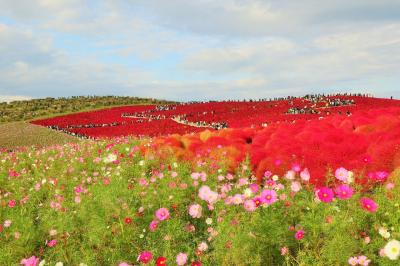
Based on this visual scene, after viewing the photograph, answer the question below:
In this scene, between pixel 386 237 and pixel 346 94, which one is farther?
pixel 346 94

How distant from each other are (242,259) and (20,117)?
4881 centimetres

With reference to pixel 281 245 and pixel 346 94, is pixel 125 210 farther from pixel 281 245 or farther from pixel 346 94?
pixel 346 94

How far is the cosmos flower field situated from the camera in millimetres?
3994

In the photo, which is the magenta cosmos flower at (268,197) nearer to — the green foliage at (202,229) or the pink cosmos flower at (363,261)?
the green foliage at (202,229)

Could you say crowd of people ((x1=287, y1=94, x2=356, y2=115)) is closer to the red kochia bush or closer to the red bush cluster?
the red bush cluster

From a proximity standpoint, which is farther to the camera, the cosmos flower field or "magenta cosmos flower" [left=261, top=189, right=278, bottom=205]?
"magenta cosmos flower" [left=261, top=189, right=278, bottom=205]

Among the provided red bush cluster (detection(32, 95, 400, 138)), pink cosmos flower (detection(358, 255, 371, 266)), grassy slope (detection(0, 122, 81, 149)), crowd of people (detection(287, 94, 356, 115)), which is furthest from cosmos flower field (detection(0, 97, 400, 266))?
grassy slope (detection(0, 122, 81, 149))

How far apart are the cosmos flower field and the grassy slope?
69.7ft

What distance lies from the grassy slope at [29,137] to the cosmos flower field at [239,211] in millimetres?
21240

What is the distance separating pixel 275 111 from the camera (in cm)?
2786

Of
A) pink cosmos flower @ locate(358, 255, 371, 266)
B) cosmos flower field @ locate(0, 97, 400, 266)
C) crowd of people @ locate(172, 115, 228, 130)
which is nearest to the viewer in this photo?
pink cosmos flower @ locate(358, 255, 371, 266)

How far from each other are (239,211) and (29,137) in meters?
30.2

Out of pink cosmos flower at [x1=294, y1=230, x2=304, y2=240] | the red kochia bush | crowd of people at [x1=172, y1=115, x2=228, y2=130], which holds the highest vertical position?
the red kochia bush

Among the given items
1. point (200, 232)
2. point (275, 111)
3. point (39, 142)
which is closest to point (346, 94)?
point (275, 111)
